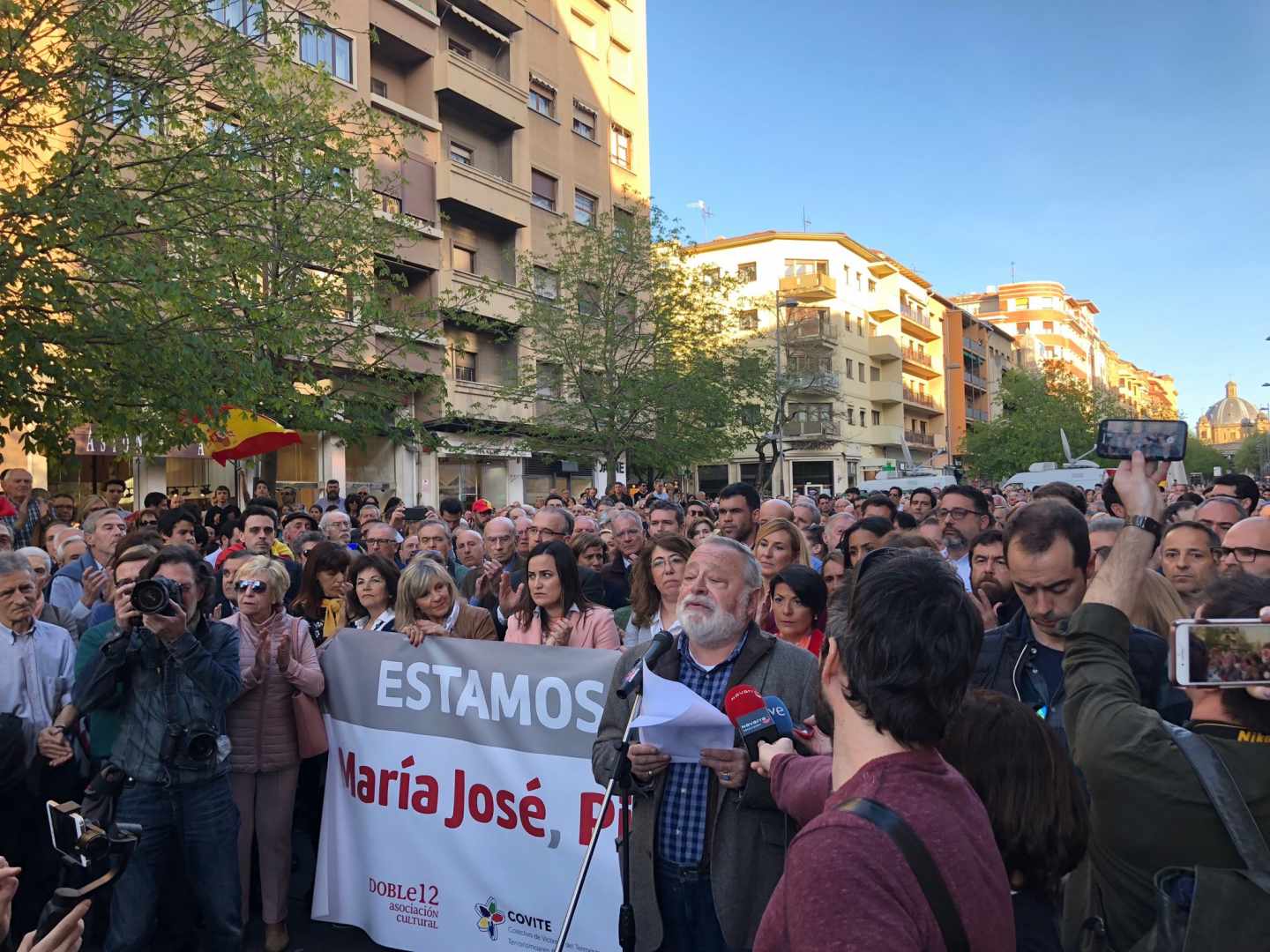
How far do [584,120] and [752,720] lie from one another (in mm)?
34124

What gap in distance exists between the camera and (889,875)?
4.57 feet

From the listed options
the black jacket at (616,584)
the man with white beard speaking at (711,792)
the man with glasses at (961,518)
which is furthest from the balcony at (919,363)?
the man with white beard speaking at (711,792)

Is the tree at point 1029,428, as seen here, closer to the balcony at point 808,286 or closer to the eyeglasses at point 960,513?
the balcony at point 808,286

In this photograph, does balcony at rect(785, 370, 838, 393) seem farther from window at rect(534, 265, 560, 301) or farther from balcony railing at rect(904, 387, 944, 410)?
window at rect(534, 265, 560, 301)

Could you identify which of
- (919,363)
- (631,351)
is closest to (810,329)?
(919,363)

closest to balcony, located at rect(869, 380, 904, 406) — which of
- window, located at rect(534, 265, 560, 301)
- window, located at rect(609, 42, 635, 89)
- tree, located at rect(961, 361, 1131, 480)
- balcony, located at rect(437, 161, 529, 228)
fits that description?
tree, located at rect(961, 361, 1131, 480)

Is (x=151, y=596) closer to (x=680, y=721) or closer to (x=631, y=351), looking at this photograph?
(x=680, y=721)

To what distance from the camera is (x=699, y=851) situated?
10.5 ft

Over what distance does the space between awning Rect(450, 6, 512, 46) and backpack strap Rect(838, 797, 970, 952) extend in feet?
98.6

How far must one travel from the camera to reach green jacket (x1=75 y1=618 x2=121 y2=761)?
409cm

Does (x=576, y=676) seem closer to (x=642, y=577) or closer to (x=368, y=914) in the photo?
(x=642, y=577)

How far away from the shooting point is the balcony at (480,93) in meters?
27.0

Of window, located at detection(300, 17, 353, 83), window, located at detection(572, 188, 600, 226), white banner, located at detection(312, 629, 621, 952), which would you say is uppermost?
window, located at detection(300, 17, 353, 83)

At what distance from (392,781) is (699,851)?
2278 mm
